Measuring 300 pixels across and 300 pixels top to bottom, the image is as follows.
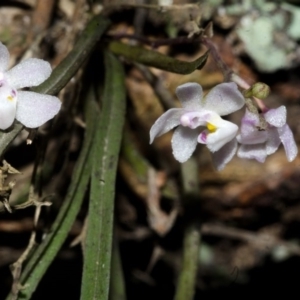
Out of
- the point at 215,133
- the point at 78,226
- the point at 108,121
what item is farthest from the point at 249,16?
the point at 78,226

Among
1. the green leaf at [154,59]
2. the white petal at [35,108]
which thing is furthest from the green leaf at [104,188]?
the white petal at [35,108]

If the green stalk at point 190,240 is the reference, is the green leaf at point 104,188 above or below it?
above

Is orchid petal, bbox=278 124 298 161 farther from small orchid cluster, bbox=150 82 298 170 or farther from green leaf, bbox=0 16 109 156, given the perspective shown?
green leaf, bbox=0 16 109 156

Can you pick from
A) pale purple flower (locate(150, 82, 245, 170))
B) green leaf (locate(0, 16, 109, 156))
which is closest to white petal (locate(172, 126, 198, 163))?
pale purple flower (locate(150, 82, 245, 170))

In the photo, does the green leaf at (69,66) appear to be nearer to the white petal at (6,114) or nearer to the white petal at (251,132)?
the white petal at (6,114)

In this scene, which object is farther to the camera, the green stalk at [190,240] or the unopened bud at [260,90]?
the green stalk at [190,240]
